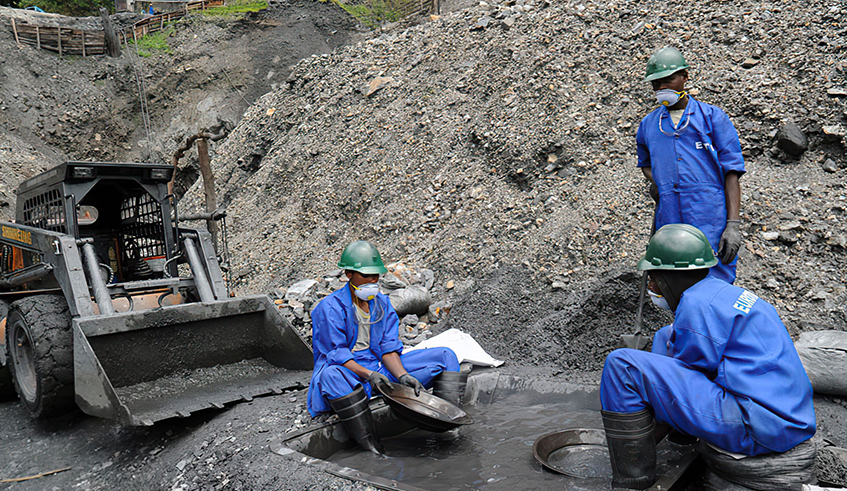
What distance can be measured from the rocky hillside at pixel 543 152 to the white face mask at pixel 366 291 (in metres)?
2.44

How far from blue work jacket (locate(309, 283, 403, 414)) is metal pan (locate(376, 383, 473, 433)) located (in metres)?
0.34

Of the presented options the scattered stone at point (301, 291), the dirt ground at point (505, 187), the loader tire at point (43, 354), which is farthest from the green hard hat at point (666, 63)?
the loader tire at point (43, 354)

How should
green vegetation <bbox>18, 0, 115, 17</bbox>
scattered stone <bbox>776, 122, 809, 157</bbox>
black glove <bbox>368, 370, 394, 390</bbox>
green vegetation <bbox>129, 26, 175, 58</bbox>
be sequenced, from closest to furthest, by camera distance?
1. black glove <bbox>368, 370, 394, 390</bbox>
2. scattered stone <bbox>776, 122, 809, 157</bbox>
3. green vegetation <bbox>129, 26, 175, 58</bbox>
4. green vegetation <bbox>18, 0, 115, 17</bbox>

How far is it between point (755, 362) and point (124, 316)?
12.0 ft

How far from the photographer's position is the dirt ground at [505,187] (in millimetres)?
3744

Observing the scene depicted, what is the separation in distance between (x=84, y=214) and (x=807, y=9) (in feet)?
26.1

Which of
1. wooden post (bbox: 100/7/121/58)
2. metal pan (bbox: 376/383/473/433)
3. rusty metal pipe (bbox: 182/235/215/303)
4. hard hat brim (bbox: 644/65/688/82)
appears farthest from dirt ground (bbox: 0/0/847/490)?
wooden post (bbox: 100/7/121/58)

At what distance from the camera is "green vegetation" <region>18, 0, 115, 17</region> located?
21562mm

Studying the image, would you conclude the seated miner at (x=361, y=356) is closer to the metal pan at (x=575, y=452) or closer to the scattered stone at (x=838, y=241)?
the metal pan at (x=575, y=452)

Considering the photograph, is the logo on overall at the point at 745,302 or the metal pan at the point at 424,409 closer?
the logo on overall at the point at 745,302

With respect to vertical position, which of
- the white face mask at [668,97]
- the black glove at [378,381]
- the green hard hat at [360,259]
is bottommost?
the black glove at [378,381]

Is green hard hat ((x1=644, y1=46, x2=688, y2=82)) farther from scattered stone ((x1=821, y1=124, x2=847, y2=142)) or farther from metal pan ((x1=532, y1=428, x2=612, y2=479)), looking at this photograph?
scattered stone ((x1=821, y1=124, x2=847, y2=142))

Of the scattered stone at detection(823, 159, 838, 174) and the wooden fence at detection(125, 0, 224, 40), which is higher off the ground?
the wooden fence at detection(125, 0, 224, 40)

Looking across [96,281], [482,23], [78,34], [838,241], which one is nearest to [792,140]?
[838,241]
